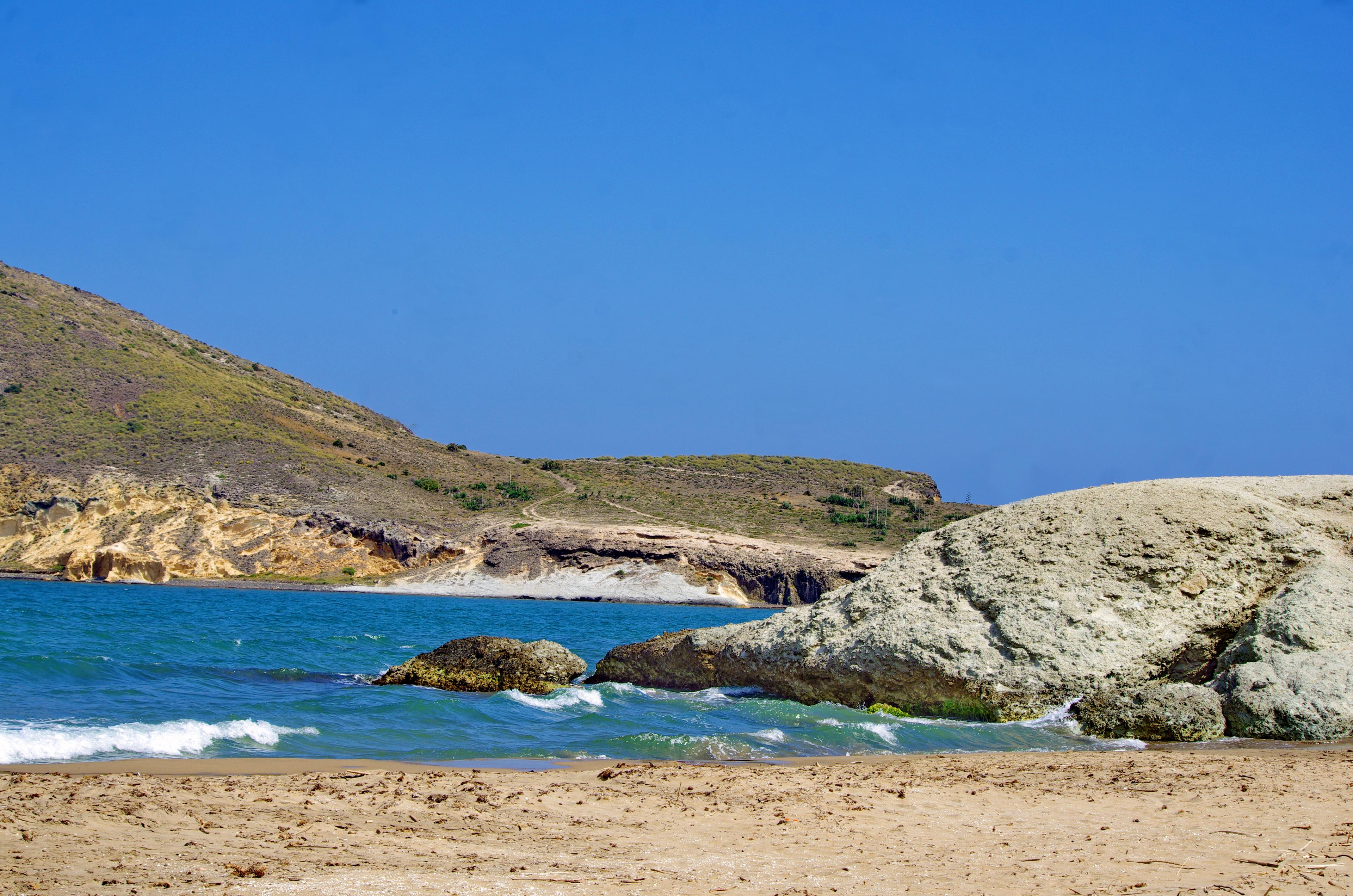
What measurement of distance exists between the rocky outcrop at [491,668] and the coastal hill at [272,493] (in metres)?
45.8

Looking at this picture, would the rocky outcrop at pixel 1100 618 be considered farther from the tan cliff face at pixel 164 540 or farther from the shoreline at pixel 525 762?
the tan cliff face at pixel 164 540

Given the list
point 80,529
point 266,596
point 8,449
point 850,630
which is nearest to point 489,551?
point 266,596

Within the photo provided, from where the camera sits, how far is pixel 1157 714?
12977mm

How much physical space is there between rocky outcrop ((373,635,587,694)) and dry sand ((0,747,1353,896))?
24.0 feet

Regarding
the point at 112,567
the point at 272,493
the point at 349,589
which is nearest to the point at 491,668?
the point at 349,589

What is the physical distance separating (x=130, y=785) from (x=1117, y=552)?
1267 cm

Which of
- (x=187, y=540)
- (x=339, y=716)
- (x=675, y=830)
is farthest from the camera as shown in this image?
(x=187, y=540)

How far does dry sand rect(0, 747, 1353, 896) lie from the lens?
5809 mm

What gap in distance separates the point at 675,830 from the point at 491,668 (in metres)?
Result: 10.9

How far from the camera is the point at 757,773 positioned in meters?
9.80

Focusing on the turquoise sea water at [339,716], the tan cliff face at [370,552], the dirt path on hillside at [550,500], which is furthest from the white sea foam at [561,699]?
the dirt path on hillside at [550,500]

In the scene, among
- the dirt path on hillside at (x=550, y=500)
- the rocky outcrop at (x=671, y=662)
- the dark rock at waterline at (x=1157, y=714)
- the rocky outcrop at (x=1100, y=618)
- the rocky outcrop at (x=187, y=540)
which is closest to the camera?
the dark rock at waterline at (x=1157, y=714)

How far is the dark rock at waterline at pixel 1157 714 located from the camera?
12852 millimetres

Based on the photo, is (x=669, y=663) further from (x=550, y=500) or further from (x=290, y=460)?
(x=550, y=500)
